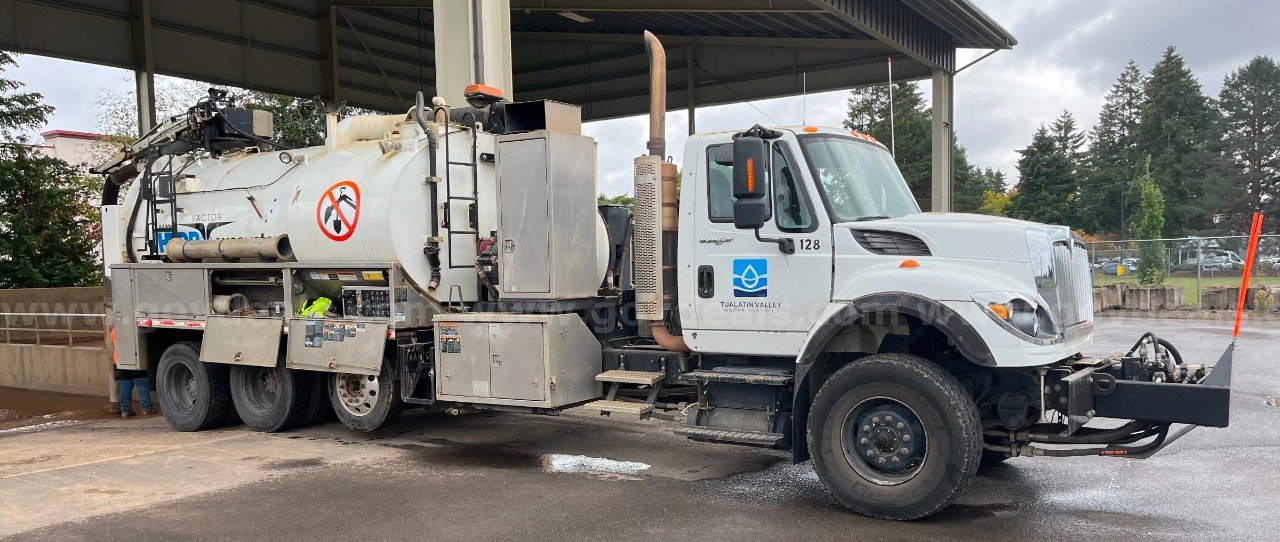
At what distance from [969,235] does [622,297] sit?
132 inches

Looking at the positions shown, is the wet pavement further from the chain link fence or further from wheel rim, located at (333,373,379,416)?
the chain link fence

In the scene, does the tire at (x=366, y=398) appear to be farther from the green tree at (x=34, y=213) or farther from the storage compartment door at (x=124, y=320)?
the green tree at (x=34, y=213)

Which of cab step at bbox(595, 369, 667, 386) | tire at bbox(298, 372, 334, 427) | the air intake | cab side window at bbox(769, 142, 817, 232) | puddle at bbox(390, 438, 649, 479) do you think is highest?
cab side window at bbox(769, 142, 817, 232)

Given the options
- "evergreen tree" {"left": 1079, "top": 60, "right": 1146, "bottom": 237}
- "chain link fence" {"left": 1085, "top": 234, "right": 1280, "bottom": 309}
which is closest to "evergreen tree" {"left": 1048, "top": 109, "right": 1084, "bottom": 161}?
"evergreen tree" {"left": 1079, "top": 60, "right": 1146, "bottom": 237}

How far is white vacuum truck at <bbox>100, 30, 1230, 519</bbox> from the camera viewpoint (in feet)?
19.7

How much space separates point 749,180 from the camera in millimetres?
6309

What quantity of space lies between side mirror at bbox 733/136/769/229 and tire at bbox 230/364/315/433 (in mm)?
5666

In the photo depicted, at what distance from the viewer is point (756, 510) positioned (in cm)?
639

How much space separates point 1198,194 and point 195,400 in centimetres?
7004

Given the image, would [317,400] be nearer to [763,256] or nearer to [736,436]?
[736,436]

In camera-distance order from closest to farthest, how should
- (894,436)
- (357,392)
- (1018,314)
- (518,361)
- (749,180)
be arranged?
(1018,314) → (894,436) → (749,180) → (518,361) → (357,392)

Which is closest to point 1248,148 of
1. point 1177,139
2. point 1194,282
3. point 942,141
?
point 1177,139

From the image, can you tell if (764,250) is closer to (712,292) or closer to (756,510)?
(712,292)

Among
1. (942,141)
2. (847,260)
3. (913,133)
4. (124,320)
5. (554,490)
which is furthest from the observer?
(913,133)
